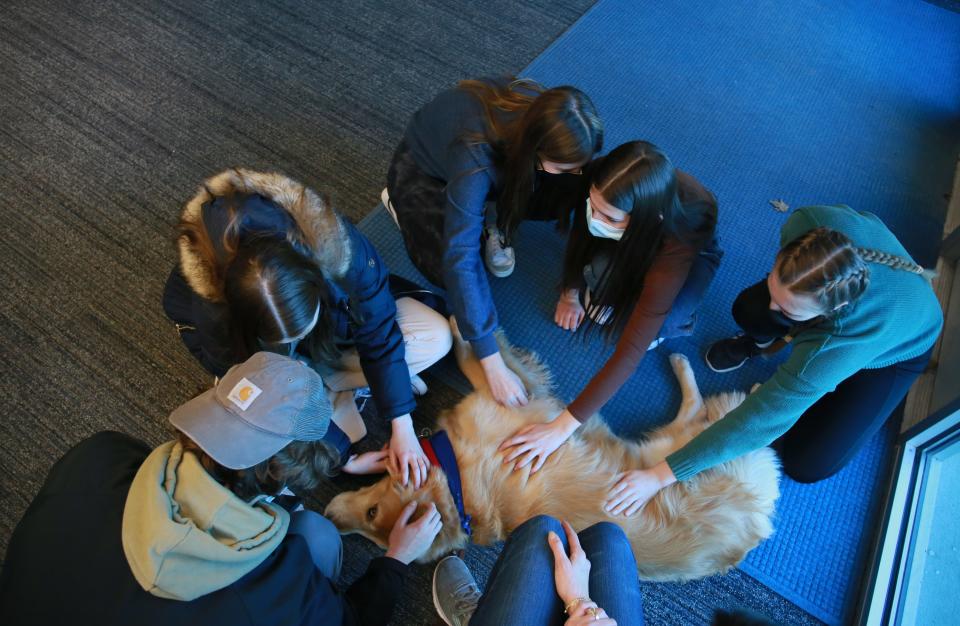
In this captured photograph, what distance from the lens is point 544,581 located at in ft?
3.95

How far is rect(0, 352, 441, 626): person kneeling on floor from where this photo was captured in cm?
85

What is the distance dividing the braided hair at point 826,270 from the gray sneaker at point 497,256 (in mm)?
870

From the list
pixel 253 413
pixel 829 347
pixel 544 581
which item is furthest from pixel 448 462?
pixel 829 347

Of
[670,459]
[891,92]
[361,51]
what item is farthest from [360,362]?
[891,92]

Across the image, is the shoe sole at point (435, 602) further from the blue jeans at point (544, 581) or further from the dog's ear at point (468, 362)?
the dog's ear at point (468, 362)

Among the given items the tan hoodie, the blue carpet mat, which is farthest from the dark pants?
the tan hoodie

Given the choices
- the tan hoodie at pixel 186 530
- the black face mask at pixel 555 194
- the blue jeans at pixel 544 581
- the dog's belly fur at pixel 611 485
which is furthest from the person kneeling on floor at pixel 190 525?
the black face mask at pixel 555 194

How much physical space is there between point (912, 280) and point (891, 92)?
185cm

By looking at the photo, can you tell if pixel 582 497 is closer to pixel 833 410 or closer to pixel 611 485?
pixel 611 485

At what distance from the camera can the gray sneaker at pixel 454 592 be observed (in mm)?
1438

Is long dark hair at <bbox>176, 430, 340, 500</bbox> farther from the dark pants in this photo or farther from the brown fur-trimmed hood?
the dark pants

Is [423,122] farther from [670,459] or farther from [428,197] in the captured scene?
[670,459]

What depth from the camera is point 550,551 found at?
1.27m

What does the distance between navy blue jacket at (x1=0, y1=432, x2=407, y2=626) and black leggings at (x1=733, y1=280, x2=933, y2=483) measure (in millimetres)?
1457
